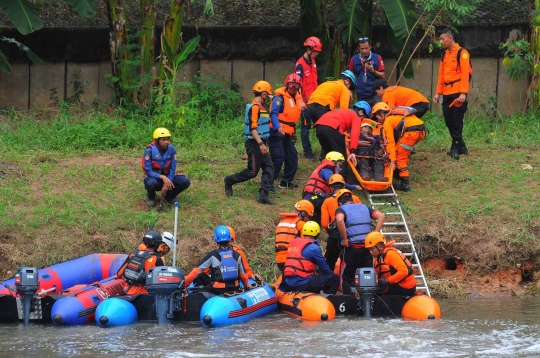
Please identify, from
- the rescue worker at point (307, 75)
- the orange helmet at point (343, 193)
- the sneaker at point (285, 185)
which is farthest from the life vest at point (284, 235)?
the rescue worker at point (307, 75)

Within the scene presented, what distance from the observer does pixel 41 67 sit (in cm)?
1830

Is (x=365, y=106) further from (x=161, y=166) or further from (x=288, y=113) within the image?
(x=161, y=166)

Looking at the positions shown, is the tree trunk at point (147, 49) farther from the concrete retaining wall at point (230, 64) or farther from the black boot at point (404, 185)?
the black boot at point (404, 185)

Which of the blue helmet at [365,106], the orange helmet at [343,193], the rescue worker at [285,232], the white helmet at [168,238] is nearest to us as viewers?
the white helmet at [168,238]

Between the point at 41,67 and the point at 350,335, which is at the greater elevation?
the point at 41,67

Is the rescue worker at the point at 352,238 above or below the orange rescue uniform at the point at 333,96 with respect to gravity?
below

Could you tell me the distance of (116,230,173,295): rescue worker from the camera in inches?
465

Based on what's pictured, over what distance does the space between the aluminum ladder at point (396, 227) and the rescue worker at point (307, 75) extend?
6.11ft

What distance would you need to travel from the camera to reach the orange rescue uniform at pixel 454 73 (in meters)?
15.3

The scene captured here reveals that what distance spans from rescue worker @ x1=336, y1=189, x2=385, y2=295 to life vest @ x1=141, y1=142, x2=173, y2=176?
2.85 m

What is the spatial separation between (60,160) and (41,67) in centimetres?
343

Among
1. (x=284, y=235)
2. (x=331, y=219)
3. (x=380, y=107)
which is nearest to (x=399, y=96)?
(x=380, y=107)

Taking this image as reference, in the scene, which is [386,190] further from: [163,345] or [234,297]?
[163,345]

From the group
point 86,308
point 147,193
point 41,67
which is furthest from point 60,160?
point 86,308
